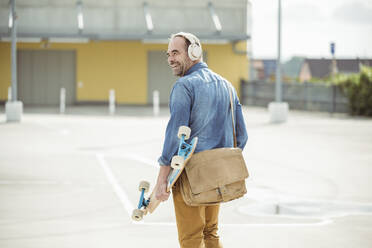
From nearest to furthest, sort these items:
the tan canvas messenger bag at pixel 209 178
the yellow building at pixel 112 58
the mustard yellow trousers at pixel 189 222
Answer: the tan canvas messenger bag at pixel 209 178 < the mustard yellow trousers at pixel 189 222 < the yellow building at pixel 112 58

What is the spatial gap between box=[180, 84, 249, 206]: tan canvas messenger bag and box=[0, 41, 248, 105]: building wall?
3108cm

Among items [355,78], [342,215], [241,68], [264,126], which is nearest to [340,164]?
[342,215]

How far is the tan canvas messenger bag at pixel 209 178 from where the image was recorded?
13.8 feet

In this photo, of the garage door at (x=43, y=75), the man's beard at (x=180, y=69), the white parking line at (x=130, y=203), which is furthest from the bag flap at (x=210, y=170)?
the garage door at (x=43, y=75)

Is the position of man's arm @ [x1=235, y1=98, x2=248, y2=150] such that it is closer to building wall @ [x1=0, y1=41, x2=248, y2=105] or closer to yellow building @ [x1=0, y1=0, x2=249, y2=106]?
yellow building @ [x1=0, y1=0, x2=249, y2=106]

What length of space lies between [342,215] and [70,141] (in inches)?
398

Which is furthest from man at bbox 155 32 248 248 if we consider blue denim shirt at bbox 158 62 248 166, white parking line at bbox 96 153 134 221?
white parking line at bbox 96 153 134 221

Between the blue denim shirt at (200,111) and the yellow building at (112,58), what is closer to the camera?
the blue denim shirt at (200,111)

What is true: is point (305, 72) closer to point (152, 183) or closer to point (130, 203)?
point (152, 183)

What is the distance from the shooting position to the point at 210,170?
4.23 m


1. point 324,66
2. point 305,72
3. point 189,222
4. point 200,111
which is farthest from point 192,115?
point 305,72

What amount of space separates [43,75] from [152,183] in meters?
25.6

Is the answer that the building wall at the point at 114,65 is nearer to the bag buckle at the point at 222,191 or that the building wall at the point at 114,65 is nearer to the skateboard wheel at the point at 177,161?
the bag buckle at the point at 222,191

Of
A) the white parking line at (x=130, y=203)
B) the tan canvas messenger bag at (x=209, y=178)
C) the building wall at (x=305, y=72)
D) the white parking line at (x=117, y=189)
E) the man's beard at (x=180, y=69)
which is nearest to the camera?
the tan canvas messenger bag at (x=209, y=178)
